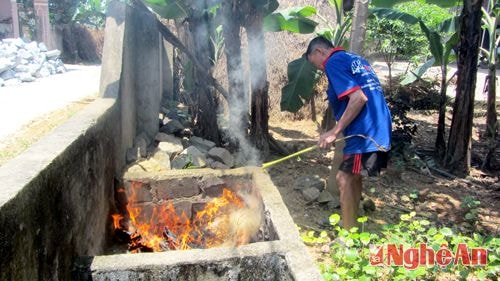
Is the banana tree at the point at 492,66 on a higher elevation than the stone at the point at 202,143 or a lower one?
higher

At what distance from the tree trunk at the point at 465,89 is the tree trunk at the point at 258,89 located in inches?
112

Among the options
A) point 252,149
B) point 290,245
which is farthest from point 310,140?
point 290,245

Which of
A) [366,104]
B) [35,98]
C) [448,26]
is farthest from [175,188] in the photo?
[448,26]

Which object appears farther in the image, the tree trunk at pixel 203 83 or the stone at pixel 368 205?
the tree trunk at pixel 203 83

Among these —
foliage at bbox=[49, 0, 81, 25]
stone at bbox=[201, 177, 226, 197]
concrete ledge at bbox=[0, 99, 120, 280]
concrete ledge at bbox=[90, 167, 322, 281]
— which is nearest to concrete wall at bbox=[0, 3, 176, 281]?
concrete ledge at bbox=[0, 99, 120, 280]

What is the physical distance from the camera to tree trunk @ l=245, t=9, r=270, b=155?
6.09 meters

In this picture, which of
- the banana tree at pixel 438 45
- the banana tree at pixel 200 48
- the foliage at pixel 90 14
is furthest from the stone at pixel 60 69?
the banana tree at pixel 438 45

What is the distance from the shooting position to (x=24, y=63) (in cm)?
1237

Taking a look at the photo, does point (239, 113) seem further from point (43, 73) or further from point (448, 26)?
point (43, 73)

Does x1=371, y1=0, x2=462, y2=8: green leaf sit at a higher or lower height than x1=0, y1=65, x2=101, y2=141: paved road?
higher

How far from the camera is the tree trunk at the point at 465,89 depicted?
6.09 meters

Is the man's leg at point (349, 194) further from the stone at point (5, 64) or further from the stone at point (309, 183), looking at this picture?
the stone at point (5, 64)

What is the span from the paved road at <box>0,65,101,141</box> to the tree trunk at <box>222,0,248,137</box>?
2853mm
